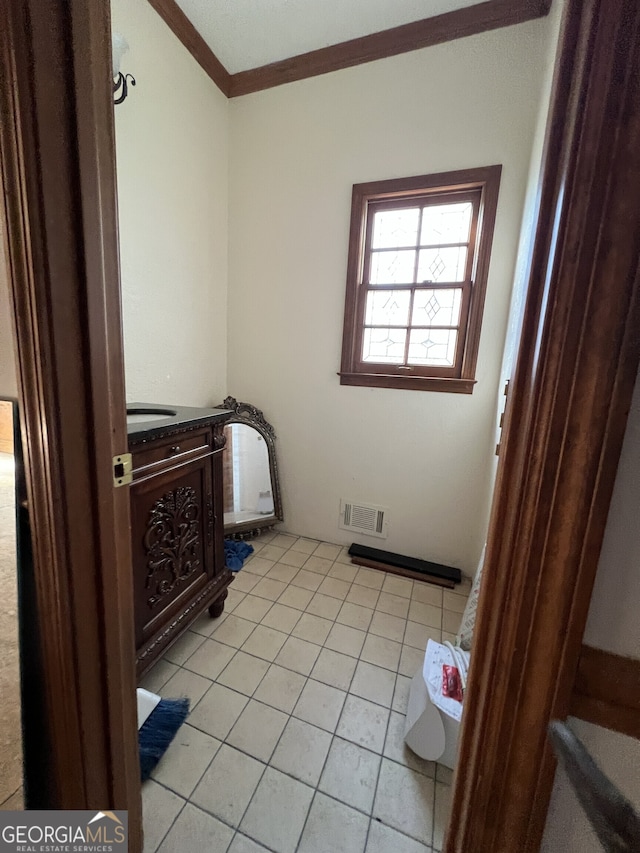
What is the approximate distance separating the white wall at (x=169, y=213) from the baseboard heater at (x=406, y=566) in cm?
155

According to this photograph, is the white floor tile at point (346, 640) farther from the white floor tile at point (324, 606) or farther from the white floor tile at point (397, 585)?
the white floor tile at point (397, 585)

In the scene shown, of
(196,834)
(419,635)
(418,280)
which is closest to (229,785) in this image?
(196,834)

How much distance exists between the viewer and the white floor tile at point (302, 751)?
3.45 ft

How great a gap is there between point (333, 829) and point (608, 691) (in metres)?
0.98

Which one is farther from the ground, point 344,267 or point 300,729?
point 344,267

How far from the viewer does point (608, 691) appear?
1.50 feet

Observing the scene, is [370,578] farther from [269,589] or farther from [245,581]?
[245,581]

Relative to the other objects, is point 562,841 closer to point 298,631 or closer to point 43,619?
point 43,619

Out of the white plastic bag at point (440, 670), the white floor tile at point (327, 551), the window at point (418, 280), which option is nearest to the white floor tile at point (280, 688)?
the white plastic bag at point (440, 670)

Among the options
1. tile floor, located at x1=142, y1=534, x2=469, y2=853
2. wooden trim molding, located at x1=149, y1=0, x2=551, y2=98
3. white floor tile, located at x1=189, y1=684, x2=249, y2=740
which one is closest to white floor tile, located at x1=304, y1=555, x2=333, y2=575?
tile floor, located at x1=142, y1=534, x2=469, y2=853

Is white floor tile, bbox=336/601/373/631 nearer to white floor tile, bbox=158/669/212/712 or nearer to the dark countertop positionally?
white floor tile, bbox=158/669/212/712

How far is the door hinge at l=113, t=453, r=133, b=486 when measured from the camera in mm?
661

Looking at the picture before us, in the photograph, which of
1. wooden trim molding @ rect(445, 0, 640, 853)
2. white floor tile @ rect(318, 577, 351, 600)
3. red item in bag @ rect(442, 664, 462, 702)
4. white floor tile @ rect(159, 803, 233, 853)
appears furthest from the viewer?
white floor tile @ rect(318, 577, 351, 600)

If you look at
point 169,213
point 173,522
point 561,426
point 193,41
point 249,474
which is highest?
point 193,41
